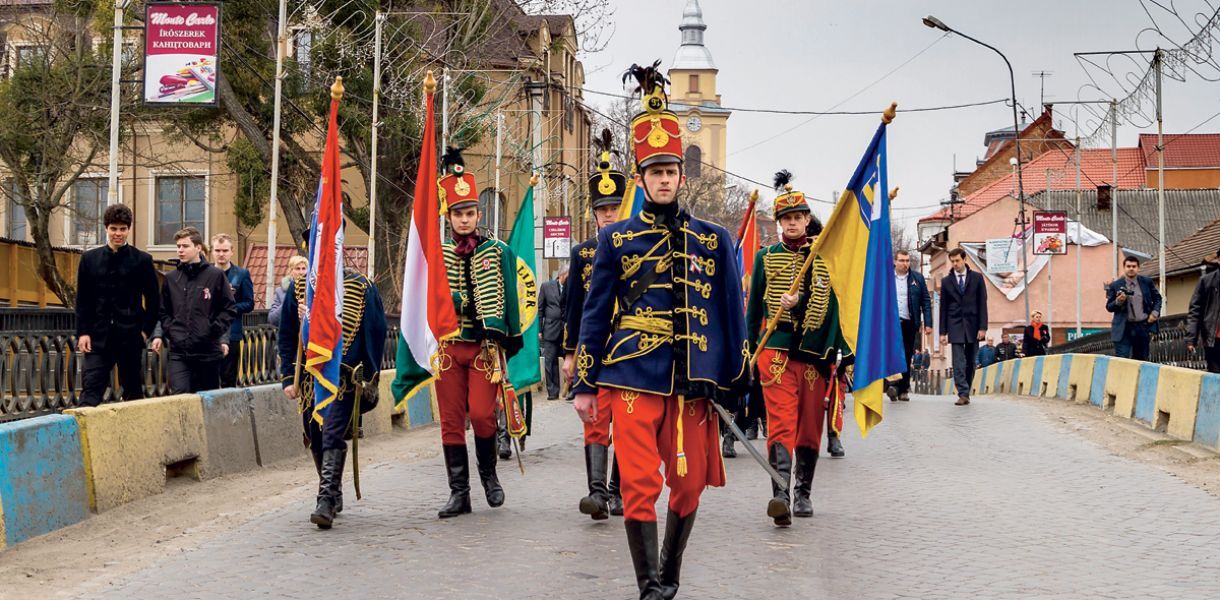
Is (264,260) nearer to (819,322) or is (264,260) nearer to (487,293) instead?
(487,293)

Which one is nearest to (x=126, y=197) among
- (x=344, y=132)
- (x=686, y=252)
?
(x=344, y=132)

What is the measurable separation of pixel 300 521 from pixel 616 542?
215 cm

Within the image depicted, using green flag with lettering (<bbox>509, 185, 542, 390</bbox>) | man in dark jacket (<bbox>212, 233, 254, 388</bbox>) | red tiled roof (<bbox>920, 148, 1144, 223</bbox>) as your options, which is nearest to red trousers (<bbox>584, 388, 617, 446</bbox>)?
green flag with lettering (<bbox>509, 185, 542, 390</bbox>)

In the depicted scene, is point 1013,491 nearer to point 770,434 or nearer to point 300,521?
point 770,434

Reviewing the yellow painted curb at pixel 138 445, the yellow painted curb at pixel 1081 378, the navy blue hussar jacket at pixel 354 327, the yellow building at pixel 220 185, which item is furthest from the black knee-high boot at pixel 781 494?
the yellow building at pixel 220 185

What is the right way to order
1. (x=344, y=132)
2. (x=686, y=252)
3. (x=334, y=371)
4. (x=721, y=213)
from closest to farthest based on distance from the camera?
(x=686, y=252) → (x=334, y=371) → (x=344, y=132) → (x=721, y=213)

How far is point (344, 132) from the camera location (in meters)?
34.4

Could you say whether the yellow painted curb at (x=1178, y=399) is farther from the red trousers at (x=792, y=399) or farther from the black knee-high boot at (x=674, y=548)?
the black knee-high boot at (x=674, y=548)

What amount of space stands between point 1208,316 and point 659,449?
1233 cm

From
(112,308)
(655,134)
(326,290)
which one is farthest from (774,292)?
(112,308)

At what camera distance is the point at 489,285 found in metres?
9.73

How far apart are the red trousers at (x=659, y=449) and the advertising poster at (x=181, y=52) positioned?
13.2 meters

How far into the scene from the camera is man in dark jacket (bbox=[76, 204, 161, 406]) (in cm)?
1184

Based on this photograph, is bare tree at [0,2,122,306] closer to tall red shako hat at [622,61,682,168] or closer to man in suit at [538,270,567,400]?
man in suit at [538,270,567,400]
